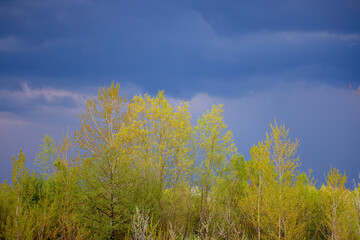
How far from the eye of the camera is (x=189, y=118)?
20000 millimetres

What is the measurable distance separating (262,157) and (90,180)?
8.93 m

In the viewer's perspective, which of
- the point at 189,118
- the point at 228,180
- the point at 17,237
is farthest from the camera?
the point at 228,180

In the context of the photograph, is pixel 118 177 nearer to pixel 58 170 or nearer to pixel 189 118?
pixel 189 118

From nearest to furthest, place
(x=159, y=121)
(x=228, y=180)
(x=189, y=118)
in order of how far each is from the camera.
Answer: (x=159, y=121)
(x=189, y=118)
(x=228, y=180)

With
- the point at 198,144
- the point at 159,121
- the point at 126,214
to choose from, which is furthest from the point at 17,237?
the point at 198,144

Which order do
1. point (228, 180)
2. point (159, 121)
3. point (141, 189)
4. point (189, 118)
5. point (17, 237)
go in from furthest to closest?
point (228, 180) → point (189, 118) → point (159, 121) → point (141, 189) → point (17, 237)

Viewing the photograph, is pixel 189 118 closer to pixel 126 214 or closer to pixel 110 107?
pixel 110 107

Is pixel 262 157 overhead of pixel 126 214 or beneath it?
overhead

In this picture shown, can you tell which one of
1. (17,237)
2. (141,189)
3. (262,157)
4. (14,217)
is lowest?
(17,237)

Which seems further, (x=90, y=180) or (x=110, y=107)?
(x=110, y=107)

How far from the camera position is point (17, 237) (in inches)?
496

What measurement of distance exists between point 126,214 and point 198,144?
8980 millimetres

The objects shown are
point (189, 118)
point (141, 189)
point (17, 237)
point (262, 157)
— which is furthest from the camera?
point (189, 118)

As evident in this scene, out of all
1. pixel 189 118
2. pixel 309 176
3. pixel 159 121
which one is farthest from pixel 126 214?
pixel 309 176
